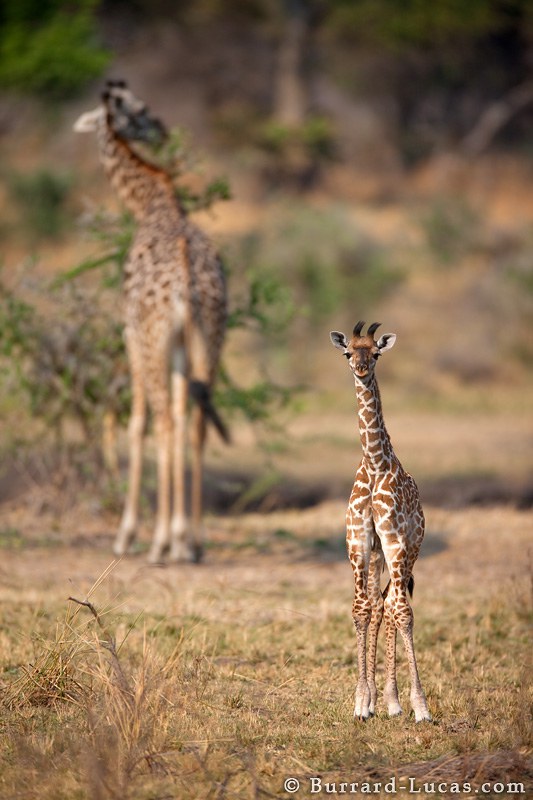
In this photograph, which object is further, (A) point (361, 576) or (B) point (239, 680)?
(B) point (239, 680)

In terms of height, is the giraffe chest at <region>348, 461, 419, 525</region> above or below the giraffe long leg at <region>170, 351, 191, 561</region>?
below

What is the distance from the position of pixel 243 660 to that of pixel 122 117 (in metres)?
5.84

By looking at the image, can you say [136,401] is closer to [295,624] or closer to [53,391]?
[53,391]

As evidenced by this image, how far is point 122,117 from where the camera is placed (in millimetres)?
10789

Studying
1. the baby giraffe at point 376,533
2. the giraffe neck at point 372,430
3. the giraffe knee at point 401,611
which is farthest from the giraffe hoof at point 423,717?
the giraffe neck at point 372,430

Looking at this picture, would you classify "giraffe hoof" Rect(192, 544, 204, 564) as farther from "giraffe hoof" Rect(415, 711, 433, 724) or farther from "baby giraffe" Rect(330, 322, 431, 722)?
"giraffe hoof" Rect(415, 711, 433, 724)

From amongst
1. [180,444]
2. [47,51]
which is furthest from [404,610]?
[47,51]

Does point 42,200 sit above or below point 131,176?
above

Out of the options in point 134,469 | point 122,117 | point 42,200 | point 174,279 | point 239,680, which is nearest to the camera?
point 239,680

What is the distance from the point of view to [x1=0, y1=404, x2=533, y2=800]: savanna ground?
4770 millimetres

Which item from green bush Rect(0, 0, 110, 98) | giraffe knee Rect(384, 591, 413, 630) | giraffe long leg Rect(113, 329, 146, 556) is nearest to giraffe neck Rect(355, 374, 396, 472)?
giraffe knee Rect(384, 591, 413, 630)

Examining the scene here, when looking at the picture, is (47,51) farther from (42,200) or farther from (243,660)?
(243,660)

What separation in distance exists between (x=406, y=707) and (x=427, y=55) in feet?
98.8

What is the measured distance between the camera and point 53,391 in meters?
10.8
